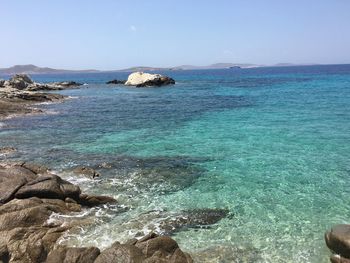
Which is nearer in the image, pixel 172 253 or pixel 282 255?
pixel 172 253

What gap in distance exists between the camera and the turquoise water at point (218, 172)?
15.6 meters

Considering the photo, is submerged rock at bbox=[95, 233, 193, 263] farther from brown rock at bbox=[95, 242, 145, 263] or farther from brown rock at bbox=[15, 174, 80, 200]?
brown rock at bbox=[15, 174, 80, 200]

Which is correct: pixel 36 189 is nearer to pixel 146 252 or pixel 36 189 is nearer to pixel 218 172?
pixel 146 252

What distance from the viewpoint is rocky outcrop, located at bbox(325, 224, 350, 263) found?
13219mm

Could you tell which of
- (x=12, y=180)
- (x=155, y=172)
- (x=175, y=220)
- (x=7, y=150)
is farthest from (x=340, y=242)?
(x=7, y=150)

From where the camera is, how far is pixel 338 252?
13.8 m

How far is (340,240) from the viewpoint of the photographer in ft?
44.7

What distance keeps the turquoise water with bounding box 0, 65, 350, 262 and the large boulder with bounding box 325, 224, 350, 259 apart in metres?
0.46

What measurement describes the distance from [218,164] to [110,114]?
29638mm

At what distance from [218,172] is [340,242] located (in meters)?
11.0

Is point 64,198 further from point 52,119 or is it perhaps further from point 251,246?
point 52,119

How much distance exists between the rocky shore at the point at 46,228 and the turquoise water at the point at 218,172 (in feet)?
3.62

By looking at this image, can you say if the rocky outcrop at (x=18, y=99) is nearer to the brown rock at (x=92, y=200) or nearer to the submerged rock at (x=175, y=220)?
the brown rock at (x=92, y=200)

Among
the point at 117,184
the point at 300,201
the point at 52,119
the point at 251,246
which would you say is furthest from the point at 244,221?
the point at 52,119
